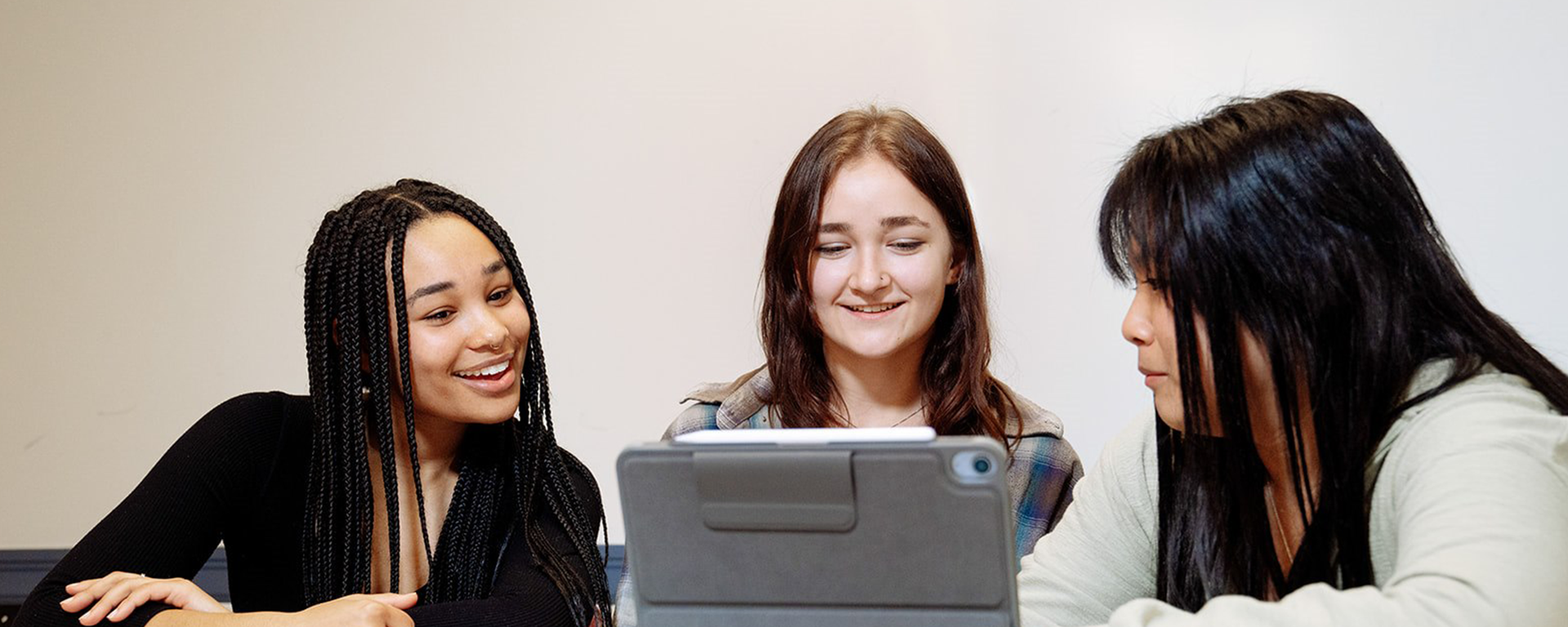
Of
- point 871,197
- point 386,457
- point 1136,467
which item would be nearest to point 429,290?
point 386,457

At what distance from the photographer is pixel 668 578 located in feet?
2.53

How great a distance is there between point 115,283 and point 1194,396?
6.86 ft

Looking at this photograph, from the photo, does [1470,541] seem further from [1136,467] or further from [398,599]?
[398,599]

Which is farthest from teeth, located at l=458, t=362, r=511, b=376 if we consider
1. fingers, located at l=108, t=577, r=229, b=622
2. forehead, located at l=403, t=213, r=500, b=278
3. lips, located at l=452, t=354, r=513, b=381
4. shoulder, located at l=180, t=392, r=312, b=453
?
fingers, located at l=108, t=577, r=229, b=622

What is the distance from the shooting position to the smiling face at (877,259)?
1.58 meters

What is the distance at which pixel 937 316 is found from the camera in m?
1.69

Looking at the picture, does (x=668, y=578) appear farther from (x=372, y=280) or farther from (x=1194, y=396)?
(x=372, y=280)

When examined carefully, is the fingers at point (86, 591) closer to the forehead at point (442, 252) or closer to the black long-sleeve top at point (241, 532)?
the black long-sleeve top at point (241, 532)

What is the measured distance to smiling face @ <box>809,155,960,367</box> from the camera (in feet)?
5.20

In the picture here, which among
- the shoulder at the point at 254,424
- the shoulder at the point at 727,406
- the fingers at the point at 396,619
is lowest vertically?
the fingers at the point at 396,619

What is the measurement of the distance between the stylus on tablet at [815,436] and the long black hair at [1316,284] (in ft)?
1.09

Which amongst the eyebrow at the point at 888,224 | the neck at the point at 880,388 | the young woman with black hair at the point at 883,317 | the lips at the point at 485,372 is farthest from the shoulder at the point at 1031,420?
the lips at the point at 485,372

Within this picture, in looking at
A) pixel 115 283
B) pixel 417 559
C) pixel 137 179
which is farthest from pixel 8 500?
pixel 417 559

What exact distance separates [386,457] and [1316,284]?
975 mm
